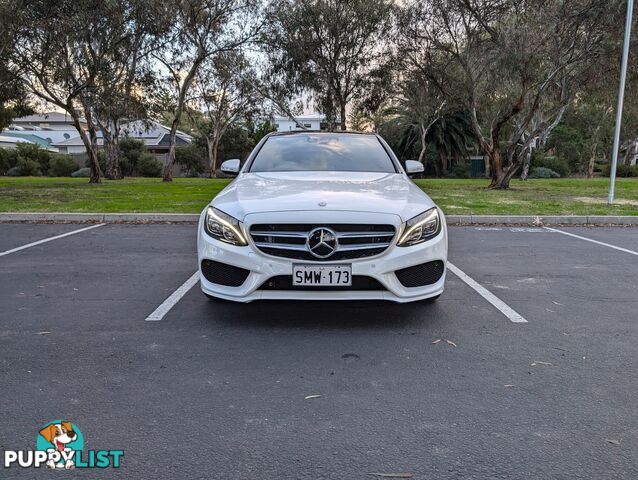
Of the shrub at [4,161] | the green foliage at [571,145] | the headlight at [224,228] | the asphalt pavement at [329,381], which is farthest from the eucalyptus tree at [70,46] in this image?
the green foliage at [571,145]

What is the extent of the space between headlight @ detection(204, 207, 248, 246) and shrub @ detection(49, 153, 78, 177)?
36692mm

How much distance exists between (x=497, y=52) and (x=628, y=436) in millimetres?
18246

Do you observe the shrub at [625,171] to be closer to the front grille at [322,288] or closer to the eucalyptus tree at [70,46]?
the eucalyptus tree at [70,46]

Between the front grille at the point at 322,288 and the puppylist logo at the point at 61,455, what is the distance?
1.64 m

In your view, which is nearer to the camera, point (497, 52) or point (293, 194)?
point (293, 194)

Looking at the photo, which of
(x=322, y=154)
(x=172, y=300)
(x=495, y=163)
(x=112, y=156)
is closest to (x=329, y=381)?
(x=172, y=300)

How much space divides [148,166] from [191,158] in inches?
159

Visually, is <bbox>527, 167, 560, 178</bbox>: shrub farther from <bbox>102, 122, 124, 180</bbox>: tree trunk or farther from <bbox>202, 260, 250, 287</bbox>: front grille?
<bbox>202, 260, 250, 287</bbox>: front grille

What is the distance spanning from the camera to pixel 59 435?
8.23 feet

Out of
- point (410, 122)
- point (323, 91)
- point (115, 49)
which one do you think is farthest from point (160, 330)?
point (410, 122)

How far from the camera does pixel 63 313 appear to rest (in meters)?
4.41

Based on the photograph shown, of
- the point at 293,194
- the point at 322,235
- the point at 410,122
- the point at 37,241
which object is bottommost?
the point at 37,241

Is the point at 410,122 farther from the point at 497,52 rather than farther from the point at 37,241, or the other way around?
the point at 37,241

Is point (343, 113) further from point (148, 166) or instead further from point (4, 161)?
point (4, 161)
